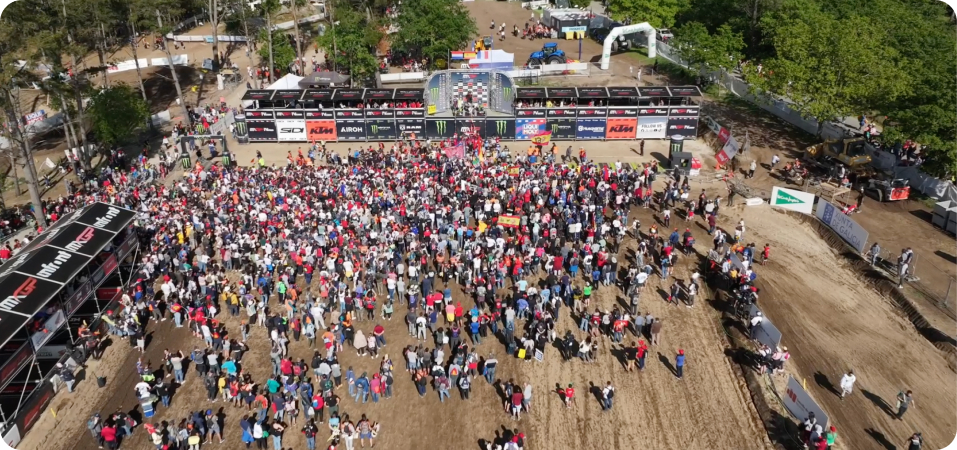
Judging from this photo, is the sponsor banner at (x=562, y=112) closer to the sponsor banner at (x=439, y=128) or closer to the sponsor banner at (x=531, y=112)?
the sponsor banner at (x=531, y=112)

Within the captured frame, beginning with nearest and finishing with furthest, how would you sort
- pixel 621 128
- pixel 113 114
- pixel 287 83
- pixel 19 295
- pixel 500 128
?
1. pixel 19 295
2. pixel 113 114
3. pixel 500 128
4. pixel 621 128
5. pixel 287 83

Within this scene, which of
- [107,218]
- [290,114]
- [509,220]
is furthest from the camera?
[290,114]

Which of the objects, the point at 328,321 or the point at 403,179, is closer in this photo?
the point at 328,321

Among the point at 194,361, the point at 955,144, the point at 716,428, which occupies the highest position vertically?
the point at 955,144

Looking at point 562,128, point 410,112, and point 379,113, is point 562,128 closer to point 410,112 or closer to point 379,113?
point 410,112

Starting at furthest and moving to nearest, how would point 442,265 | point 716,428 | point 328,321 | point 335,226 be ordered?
point 335,226, point 442,265, point 328,321, point 716,428

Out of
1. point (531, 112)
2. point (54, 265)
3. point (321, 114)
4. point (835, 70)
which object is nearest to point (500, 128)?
point (531, 112)

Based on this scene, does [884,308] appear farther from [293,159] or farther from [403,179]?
[293,159]

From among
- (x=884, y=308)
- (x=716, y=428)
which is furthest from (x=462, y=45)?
(x=716, y=428)

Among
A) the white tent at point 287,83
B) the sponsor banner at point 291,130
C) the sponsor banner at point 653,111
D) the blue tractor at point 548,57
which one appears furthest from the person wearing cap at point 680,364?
the blue tractor at point 548,57
